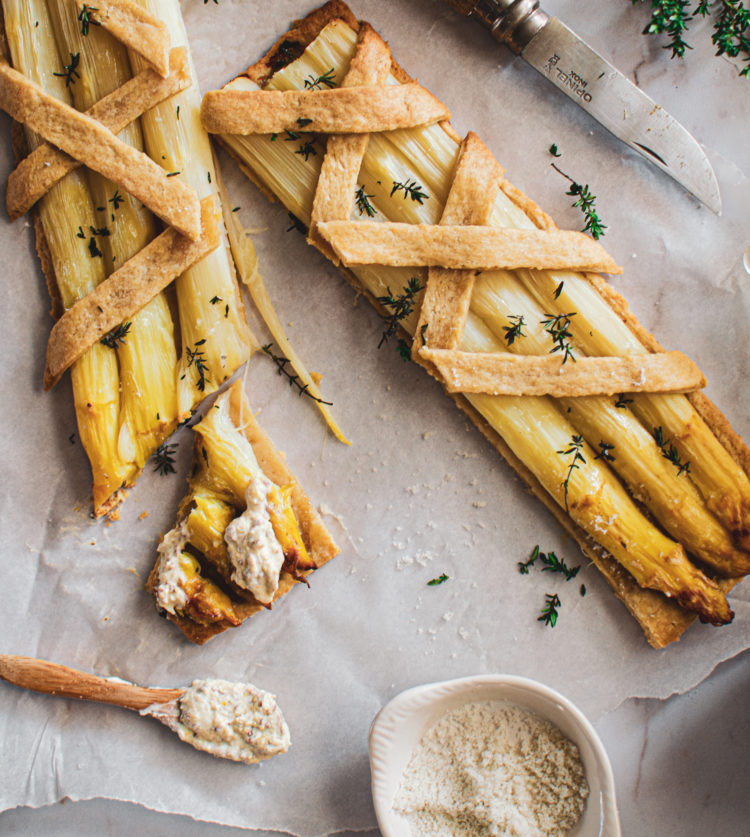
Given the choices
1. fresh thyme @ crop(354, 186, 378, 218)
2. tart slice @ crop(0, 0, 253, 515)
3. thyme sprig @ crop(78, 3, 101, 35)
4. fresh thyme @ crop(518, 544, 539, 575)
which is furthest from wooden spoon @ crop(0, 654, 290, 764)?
thyme sprig @ crop(78, 3, 101, 35)

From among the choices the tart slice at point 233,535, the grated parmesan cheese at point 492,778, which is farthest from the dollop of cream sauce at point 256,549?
the grated parmesan cheese at point 492,778

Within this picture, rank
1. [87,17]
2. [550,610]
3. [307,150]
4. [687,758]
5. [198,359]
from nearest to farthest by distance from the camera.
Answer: [87,17] < [307,150] < [198,359] < [550,610] < [687,758]

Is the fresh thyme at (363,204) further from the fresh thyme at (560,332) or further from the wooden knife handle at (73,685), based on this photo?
the wooden knife handle at (73,685)

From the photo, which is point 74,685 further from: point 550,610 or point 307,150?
Answer: point 307,150

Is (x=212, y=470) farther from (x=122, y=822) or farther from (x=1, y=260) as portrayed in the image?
(x=122, y=822)

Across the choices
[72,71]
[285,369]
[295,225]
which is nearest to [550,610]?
[285,369]

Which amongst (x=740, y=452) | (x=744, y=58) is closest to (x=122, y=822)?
(x=740, y=452)

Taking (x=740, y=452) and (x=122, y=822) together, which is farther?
(x=122, y=822)
